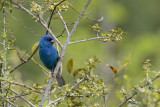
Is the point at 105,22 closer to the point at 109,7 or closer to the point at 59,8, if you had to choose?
the point at 109,7

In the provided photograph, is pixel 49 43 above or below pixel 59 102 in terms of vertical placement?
above

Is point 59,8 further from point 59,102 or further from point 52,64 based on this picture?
point 52,64

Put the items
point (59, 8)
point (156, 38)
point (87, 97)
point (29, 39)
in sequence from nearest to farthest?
point (87, 97) → point (59, 8) → point (29, 39) → point (156, 38)

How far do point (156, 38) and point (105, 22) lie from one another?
2.26 meters

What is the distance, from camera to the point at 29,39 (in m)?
11.4

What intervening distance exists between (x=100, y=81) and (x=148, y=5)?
1320 cm

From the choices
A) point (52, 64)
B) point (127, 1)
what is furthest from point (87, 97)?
point (127, 1)

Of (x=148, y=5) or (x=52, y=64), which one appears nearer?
(x=52, y=64)

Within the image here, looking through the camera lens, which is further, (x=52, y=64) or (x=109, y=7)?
(x=109, y=7)

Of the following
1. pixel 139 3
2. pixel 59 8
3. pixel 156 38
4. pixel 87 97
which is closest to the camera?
pixel 87 97

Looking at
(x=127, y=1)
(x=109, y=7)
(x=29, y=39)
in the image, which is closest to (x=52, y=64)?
(x=29, y=39)

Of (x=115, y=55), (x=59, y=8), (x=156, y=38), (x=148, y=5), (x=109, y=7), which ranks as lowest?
(x=59, y=8)

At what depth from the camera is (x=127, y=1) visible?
15.0m

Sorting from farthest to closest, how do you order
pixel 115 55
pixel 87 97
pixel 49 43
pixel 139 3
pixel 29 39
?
pixel 139 3 → pixel 115 55 → pixel 29 39 → pixel 49 43 → pixel 87 97
